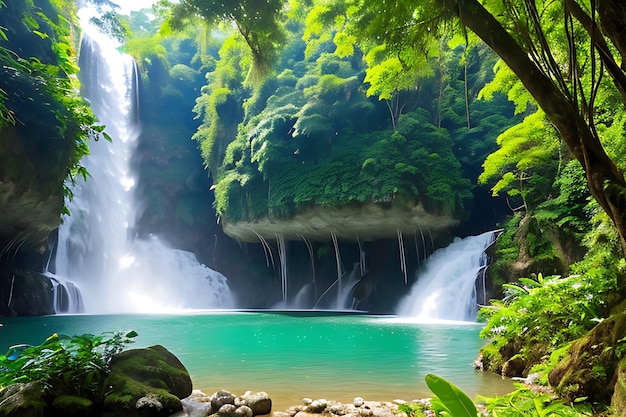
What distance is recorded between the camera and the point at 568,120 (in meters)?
2.50

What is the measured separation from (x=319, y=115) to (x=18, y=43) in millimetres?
10005

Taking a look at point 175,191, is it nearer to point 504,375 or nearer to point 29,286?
point 29,286

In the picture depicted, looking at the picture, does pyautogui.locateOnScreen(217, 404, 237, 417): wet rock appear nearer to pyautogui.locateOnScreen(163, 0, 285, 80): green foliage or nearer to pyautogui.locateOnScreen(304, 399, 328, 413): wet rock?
pyautogui.locateOnScreen(304, 399, 328, 413): wet rock

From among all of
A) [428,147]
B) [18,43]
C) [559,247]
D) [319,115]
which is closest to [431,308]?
[559,247]

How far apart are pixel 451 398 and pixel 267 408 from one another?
2.95 metres

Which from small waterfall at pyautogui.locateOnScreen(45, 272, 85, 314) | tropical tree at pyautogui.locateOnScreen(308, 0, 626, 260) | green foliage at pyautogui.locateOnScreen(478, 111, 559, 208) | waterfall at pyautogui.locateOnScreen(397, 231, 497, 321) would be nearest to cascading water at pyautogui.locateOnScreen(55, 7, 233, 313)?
small waterfall at pyautogui.locateOnScreen(45, 272, 85, 314)

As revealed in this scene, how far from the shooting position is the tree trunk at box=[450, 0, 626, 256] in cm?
235

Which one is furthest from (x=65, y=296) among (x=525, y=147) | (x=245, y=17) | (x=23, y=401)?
(x=245, y=17)

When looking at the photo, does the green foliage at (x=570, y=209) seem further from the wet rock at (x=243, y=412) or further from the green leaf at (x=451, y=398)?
the green leaf at (x=451, y=398)

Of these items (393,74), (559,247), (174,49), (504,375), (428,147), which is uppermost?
(174,49)

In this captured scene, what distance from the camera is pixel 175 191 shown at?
24.4m

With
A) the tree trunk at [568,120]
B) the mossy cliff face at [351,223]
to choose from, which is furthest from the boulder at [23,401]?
the mossy cliff face at [351,223]

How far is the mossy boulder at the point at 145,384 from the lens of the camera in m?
3.44

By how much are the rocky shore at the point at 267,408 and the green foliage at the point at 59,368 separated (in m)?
0.75
